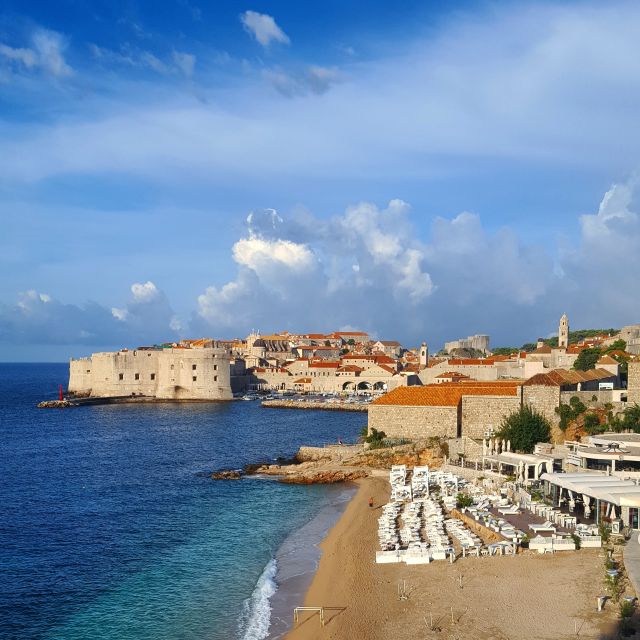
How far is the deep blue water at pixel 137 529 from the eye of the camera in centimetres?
1524

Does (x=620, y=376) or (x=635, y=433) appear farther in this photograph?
(x=620, y=376)

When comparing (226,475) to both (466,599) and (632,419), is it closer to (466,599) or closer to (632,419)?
(632,419)

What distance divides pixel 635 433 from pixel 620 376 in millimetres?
18470

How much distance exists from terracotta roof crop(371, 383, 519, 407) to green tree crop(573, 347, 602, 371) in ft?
58.5

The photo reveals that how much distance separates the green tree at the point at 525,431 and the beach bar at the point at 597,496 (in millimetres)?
5313

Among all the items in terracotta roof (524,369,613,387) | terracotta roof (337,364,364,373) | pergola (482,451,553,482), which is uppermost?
terracotta roof (337,364,364,373)

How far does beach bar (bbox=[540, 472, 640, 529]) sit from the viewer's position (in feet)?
57.3

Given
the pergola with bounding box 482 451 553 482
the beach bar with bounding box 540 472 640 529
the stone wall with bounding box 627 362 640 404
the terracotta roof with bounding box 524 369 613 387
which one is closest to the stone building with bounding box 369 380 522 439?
the terracotta roof with bounding box 524 369 613 387

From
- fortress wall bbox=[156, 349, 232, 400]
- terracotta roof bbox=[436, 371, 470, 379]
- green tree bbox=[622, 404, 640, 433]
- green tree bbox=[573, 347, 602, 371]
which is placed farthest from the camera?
fortress wall bbox=[156, 349, 232, 400]

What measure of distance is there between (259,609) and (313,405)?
175ft

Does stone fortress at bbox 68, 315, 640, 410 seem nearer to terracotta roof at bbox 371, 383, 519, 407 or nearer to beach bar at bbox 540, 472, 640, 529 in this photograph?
terracotta roof at bbox 371, 383, 519, 407

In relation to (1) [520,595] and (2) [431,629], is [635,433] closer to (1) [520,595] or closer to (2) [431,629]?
(1) [520,595]

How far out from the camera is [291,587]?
16.7 m

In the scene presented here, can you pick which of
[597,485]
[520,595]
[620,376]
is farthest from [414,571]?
[620,376]
